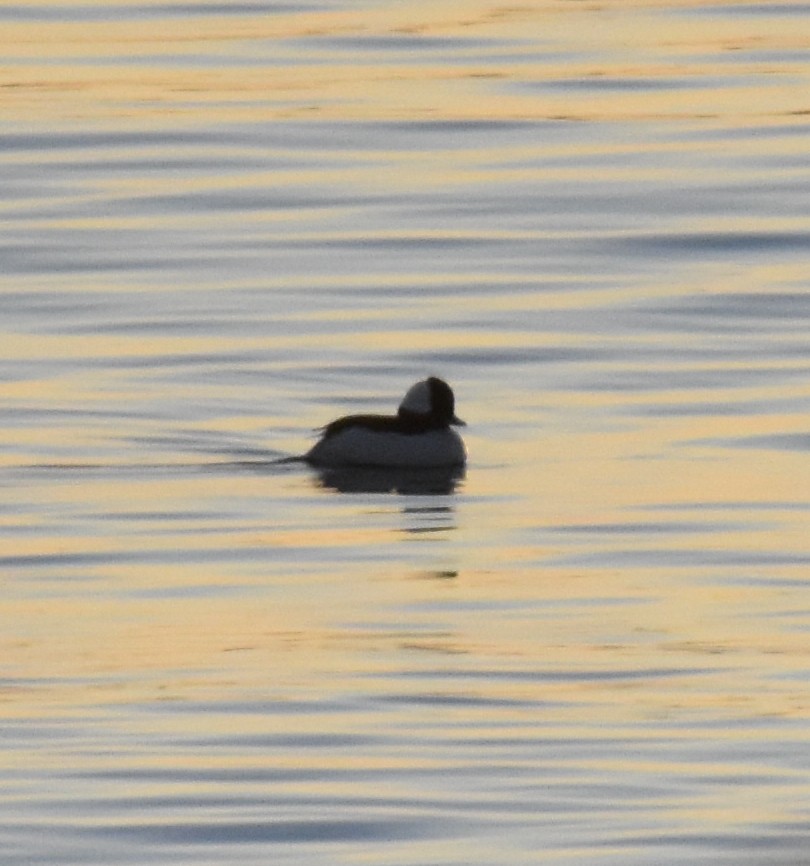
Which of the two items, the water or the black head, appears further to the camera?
the black head

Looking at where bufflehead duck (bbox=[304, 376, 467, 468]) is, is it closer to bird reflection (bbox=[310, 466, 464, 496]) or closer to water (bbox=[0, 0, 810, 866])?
bird reflection (bbox=[310, 466, 464, 496])

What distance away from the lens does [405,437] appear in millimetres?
18422

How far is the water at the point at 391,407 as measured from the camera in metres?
10.5

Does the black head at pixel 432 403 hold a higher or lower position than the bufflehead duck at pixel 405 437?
higher

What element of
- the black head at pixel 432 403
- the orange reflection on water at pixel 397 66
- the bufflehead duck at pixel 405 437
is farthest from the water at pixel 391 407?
the black head at pixel 432 403

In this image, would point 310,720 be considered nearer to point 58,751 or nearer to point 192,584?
point 58,751

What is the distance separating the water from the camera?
10.5 meters

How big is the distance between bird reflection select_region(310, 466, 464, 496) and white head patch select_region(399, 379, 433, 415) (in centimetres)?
34

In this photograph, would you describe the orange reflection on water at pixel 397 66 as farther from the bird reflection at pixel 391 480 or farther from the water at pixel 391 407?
the bird reflection at pixel 391 480

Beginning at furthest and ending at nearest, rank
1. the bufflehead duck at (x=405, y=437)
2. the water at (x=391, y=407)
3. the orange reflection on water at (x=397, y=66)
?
1. the orange reflection on water at (x=397, y=66)
2. the bufflehead duck at (x=405, y=437)
3. the water at (x=391, y=407)


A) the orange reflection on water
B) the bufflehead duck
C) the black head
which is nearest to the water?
the orange reflection on water

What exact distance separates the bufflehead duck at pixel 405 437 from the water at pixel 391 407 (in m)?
0.18

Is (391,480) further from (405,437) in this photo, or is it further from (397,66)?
(397,66)

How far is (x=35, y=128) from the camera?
28.9 meters
